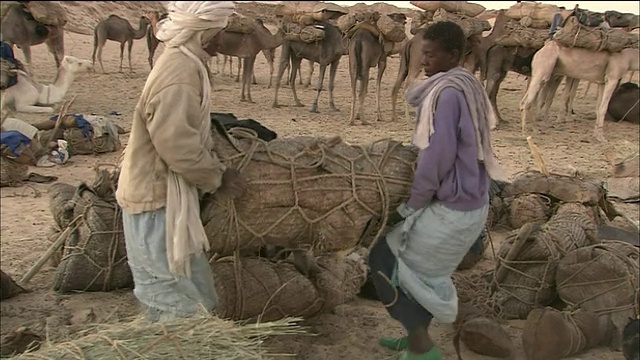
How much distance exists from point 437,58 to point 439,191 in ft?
2.13

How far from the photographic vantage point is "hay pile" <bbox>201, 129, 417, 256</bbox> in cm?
325

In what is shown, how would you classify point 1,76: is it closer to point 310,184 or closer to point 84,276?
point 84,276

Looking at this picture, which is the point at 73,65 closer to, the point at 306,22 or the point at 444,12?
the point at 306,22

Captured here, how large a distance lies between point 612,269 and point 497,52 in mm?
9237

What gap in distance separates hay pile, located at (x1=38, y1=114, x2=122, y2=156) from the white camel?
7120mm

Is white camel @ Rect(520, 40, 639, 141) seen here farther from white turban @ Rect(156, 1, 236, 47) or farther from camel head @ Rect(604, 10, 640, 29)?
white turban @ Rect(156, 1, 236, 47)

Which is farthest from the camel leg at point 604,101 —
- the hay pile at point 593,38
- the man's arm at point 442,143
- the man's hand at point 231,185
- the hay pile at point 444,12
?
the man's hand at point 231,185

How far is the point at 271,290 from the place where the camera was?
3875mm

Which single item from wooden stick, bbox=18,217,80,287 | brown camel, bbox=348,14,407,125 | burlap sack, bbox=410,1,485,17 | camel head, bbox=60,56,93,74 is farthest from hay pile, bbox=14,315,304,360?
burlap sack, bbox=410,1,485,17

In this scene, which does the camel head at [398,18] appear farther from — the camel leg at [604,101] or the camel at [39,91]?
the camel at [39,91]

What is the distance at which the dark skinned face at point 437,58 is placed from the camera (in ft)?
10.7

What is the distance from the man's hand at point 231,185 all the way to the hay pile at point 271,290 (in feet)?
2.33

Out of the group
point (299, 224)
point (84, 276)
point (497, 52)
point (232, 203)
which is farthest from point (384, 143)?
point (497, 52)

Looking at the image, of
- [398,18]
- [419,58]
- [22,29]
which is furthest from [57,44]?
[419,58]
